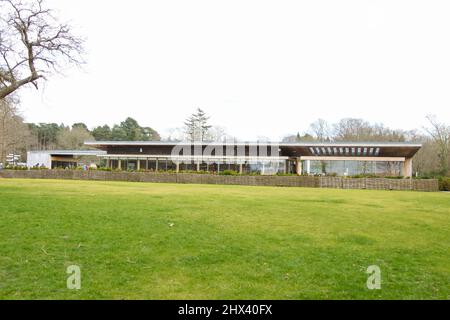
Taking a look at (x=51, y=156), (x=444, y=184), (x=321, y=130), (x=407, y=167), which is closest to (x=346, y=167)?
(x=407, y=167)

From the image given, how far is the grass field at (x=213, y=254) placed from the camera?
4398mm

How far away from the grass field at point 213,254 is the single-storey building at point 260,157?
2774cm

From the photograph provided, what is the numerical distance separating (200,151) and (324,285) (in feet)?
115

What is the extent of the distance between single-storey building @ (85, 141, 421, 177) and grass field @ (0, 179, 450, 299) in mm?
27743

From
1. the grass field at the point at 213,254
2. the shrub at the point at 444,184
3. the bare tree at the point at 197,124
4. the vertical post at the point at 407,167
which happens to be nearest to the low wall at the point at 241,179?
the shrub at the point at 444,184

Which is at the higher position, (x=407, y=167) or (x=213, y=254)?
(x=407, y=167)

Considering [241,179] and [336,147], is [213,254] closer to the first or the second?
[241,179]

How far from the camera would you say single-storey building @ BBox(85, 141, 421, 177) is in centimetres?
3609

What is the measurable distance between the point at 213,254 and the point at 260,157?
3276 centimetres

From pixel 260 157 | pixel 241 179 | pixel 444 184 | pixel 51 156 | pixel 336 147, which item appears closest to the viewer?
pixel 444 184

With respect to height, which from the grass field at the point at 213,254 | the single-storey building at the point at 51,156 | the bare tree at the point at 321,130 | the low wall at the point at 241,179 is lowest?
the grass field at the point at 213,254

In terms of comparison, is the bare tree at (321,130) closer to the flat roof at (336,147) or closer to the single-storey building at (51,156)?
the flat roof at (336,147)

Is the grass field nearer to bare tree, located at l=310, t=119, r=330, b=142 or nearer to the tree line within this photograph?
the tree line

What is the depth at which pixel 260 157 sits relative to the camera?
125ft
